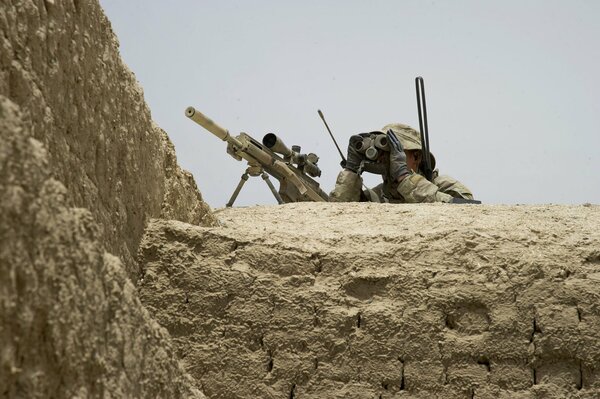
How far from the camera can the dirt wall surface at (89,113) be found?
2516 millimetres

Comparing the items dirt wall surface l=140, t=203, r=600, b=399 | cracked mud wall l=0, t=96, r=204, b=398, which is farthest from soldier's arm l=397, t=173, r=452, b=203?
cracked mud wall l=0, t=96, r=204, b=398

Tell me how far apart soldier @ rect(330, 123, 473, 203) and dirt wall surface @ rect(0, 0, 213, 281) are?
3768 mm

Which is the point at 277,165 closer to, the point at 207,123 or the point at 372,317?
the point at 207,123

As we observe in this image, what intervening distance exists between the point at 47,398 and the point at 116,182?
1565 millimetres

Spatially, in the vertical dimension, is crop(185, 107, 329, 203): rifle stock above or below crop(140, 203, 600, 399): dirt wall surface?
above

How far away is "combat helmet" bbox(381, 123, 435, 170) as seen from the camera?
8.59 meters

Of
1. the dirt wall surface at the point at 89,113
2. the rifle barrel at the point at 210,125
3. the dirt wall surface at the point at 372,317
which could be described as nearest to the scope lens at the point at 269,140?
the rifle barrel at the point at 210,125

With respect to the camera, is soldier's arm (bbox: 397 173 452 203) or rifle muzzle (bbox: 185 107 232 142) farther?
rifle muzzle (bbox: 185 107 232 142)

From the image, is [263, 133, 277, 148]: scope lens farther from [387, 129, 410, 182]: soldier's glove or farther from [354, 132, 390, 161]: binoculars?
[387, 129, 410, 182]: soldier's glove

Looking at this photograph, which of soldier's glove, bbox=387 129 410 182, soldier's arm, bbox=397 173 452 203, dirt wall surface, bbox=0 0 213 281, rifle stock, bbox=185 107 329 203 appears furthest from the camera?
rifle stock, bbox=185 107 329 203

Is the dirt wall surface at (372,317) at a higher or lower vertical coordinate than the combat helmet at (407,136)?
lower

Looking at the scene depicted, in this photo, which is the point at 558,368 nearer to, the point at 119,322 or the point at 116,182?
the point at 116,182

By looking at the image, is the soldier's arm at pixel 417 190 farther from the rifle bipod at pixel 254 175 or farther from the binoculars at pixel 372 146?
the rifle bipod at pixel 254 175

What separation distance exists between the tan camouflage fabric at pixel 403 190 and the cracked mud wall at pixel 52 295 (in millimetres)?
5297
